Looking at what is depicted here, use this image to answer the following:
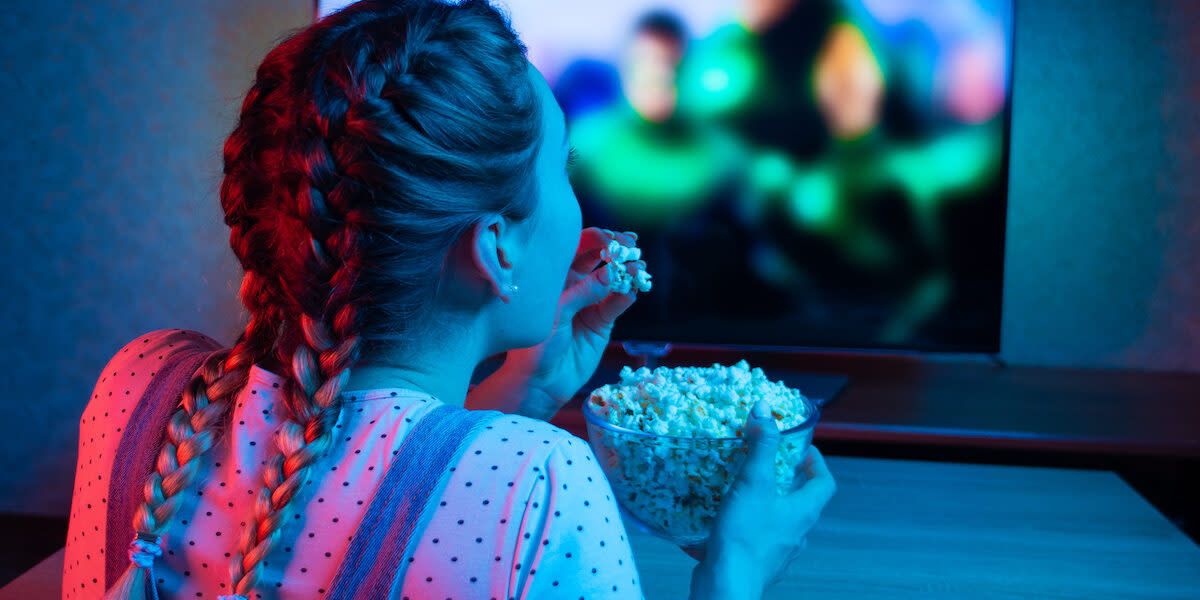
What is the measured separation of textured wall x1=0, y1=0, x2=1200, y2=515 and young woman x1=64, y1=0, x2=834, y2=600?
1.37 m

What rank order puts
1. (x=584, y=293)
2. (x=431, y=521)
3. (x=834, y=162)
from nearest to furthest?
(x=431, y=521), (x=584, y=293), (x=834, y=162)

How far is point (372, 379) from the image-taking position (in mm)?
688

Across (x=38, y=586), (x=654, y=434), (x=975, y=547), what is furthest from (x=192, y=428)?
(x=975, y=547)

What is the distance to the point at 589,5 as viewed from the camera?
169 cm

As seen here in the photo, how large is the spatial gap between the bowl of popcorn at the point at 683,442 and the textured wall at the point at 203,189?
128cm

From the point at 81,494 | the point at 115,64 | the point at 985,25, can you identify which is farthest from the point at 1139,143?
the point at 115,64

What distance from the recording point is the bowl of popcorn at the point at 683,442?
0.76 metres

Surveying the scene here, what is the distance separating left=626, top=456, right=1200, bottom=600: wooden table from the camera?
2.98ft

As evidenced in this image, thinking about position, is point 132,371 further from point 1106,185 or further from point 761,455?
point 1106,185

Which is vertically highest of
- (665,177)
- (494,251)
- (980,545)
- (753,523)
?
(494,251)

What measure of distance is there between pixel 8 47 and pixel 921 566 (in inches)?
92.6

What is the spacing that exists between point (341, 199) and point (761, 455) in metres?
0.39

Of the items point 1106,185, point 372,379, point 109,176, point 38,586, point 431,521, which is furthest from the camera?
point 109,176

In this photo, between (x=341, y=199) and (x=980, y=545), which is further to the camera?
(x=980, y=545)
